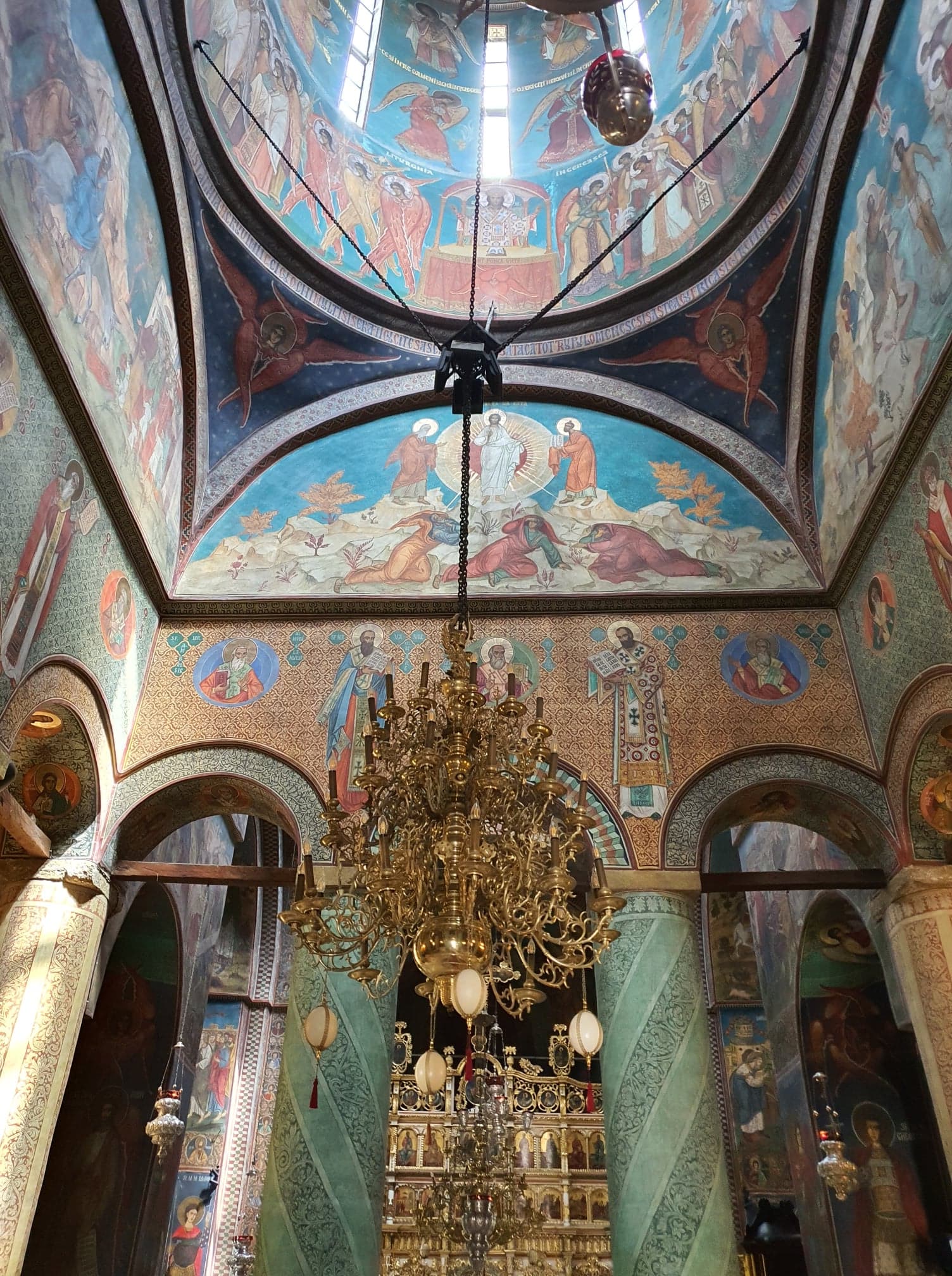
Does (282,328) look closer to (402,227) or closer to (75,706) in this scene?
(402,227)

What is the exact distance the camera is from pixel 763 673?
8.89m

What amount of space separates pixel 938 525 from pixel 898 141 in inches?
125

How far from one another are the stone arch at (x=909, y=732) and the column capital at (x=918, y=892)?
0.15 metres

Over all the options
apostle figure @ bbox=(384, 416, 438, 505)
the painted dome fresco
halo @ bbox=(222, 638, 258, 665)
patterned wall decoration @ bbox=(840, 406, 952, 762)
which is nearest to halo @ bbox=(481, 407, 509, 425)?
apostle figure @ bbox=(384, 416, 438, 505)

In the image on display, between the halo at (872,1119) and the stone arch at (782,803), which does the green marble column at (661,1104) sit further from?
the halo at (872,1119)

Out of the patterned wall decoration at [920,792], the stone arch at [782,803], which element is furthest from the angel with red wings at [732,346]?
the patterned wall decoration at [920,792]

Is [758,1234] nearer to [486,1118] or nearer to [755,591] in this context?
[486,1118]

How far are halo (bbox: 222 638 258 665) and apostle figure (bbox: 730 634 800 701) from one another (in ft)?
15.3

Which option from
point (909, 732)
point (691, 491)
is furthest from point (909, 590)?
point (691, 491)

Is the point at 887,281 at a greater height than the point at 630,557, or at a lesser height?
greater

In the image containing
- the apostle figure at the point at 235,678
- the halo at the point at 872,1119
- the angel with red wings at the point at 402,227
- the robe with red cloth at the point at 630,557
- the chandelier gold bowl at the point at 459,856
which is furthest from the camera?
the angel with red wings at the point at 402,227

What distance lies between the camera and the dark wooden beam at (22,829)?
732 cm

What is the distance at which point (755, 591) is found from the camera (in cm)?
933

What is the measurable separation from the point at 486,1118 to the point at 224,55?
11.2m
